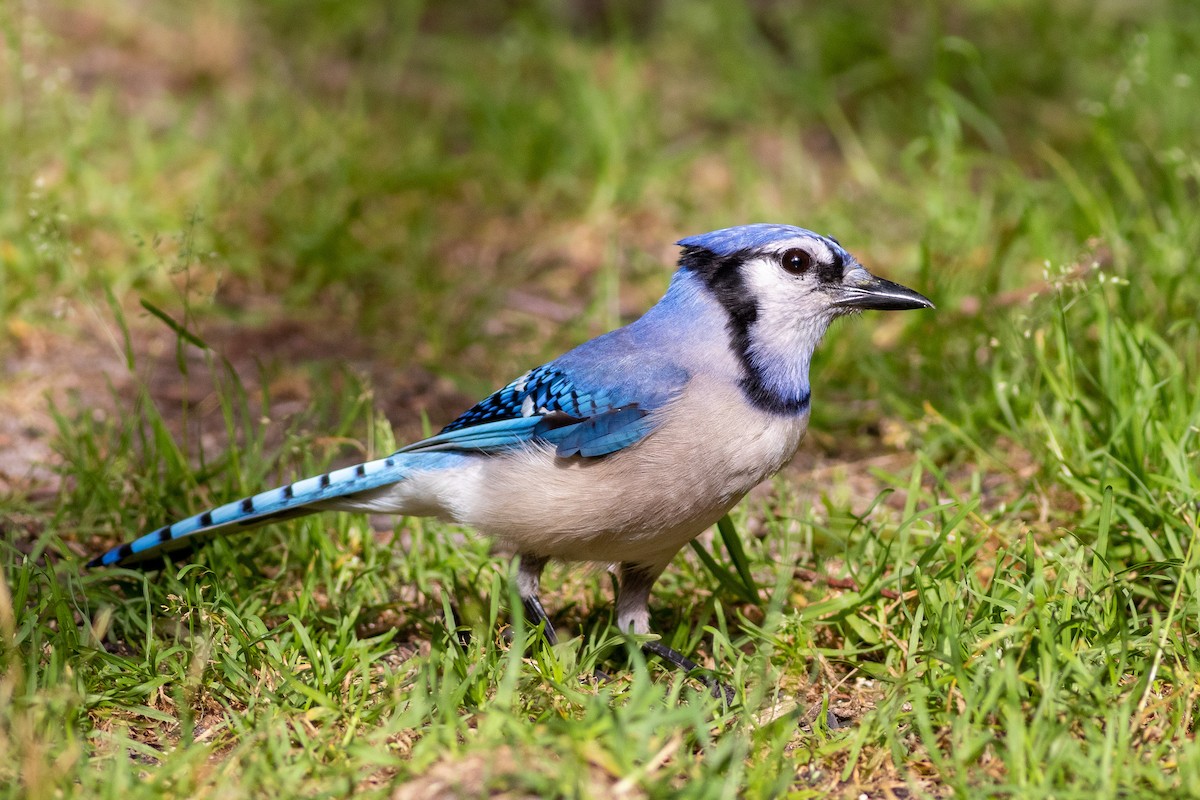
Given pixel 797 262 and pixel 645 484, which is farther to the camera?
pixel 797 262

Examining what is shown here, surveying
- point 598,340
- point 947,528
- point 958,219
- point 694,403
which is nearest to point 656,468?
point 694,403

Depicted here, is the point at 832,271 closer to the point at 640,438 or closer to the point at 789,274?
the point at 789,274

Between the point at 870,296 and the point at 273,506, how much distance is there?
1.52m

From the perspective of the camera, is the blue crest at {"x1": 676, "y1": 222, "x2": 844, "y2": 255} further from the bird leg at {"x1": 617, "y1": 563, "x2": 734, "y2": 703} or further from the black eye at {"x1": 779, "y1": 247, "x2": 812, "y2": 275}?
the bird leg at {"x1": 617, "y1": 563, "x2": 734, "y2": 703}

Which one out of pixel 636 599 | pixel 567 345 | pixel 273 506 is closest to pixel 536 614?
pixel 636 599

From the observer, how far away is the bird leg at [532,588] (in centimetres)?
319

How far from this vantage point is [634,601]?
128 inches

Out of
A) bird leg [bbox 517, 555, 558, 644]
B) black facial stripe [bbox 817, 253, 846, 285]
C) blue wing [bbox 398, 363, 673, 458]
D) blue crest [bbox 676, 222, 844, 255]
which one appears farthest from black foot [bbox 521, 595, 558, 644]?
black facial stripe [bbox 817, 253, 846, 285]

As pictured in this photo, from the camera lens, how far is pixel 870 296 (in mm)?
3172

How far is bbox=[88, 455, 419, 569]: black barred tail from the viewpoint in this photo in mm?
3086

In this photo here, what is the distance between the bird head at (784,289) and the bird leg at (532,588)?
0.72 m

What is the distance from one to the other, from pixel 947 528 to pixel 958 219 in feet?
6.96

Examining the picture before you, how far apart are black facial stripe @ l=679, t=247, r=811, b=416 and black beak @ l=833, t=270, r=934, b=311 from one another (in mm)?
→ 43

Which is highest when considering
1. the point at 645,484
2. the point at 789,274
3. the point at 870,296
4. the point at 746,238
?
the point at 746,238
